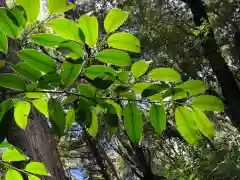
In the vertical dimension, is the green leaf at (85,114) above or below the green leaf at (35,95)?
below

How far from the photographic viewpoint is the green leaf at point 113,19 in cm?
39

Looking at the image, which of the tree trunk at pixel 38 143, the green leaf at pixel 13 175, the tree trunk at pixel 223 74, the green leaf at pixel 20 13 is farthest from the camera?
the tree trunk at pixel 223 74

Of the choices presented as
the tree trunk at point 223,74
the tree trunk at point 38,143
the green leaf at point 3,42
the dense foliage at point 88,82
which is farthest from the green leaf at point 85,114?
the tree trunk at point 223,74

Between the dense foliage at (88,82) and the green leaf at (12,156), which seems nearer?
the dense foliage at (88,82)

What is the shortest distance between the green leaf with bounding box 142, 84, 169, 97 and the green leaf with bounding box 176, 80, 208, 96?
2 centimetres

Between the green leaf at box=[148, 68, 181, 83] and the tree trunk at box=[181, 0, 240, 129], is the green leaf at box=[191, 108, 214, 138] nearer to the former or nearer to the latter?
the green leaf at box=[148, 68, 181, 83]

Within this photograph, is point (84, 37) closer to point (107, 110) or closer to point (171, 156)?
point (107, 110)

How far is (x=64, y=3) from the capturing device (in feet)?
1.25

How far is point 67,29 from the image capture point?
39 centimetres

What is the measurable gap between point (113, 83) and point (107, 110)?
4cm

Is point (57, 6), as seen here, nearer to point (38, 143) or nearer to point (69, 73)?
point (69, 73)

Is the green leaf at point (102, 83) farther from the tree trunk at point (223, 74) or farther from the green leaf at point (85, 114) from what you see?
the tree trunk at point (223, 74)

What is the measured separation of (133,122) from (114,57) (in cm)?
8

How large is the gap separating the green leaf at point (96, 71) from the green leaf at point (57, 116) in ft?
0.15
